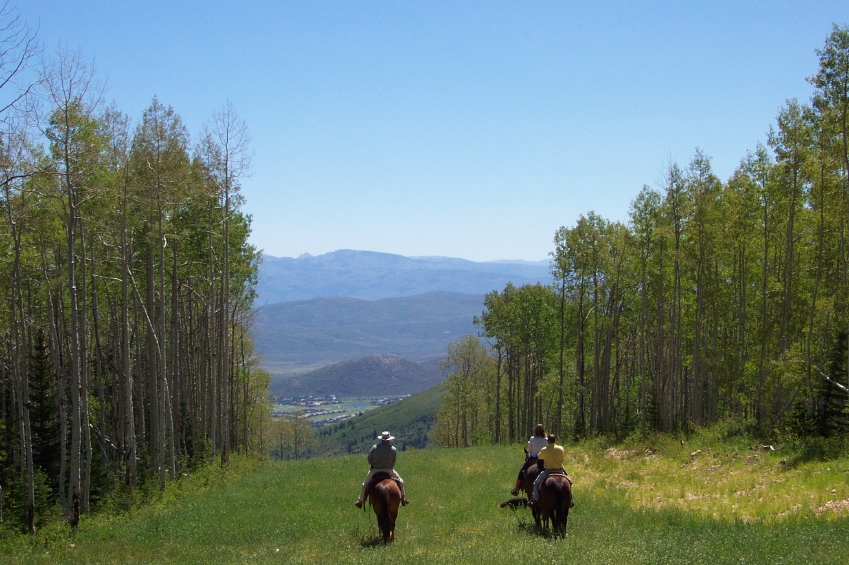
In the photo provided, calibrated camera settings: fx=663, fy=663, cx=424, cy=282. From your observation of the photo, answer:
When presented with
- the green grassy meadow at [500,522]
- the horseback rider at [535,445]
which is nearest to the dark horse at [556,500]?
the green grassy meadow at [500,522]

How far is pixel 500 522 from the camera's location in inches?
632

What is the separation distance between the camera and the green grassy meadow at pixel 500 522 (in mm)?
11242

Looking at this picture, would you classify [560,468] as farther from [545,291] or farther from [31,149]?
[545,291]

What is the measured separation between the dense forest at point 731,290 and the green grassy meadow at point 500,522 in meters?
4.65

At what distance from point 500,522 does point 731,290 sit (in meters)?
27.0

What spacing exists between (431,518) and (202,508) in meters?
7.69

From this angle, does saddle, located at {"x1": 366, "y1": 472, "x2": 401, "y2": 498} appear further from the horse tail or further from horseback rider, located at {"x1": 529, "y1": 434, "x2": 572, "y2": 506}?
the horse tail

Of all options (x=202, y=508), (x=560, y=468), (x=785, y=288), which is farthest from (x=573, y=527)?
(x=785, y=288)

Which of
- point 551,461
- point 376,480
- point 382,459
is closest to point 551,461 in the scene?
point 551,461

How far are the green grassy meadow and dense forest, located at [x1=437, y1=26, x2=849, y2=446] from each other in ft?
15.2

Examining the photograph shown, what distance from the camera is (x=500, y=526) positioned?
1543 cm

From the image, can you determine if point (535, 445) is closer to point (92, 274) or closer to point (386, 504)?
point (386, 504)

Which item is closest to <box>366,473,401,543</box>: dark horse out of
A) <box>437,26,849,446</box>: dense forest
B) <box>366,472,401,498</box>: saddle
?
<box>366,472,401,498</box>: saddle

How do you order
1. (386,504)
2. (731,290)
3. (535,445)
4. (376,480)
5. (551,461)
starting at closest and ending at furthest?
(386,504)
(551,461)
(376,480)
(535,445)
(731,290)
